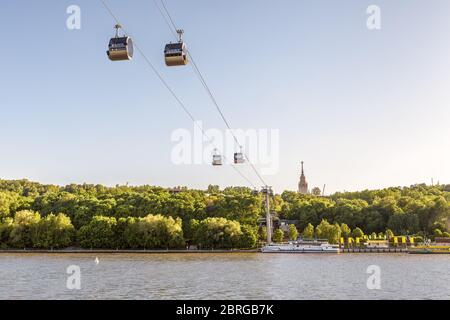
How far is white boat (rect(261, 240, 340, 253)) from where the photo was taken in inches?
3455

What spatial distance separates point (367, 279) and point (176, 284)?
638 inches

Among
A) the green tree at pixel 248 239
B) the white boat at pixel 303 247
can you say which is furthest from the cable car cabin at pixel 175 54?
the white boat at pixel 303 247

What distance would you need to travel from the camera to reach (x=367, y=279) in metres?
43.4

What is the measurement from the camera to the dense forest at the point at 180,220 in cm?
8638

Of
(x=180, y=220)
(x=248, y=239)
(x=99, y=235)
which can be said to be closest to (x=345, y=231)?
(x=248, y=239)

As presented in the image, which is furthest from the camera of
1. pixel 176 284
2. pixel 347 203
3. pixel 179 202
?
pixel 347 203

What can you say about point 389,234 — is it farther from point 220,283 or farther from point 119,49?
point 119,49

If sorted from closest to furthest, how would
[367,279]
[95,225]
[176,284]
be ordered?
[176,284], [367,279], [95,225]

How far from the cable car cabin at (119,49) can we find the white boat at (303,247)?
75.5 meters

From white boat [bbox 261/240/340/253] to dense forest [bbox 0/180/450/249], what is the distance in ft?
11.2

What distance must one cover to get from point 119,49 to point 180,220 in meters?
77.6

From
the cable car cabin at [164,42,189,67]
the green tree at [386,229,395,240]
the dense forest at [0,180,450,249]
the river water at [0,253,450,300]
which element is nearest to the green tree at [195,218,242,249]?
the dense forest at [0,180,450,249]
